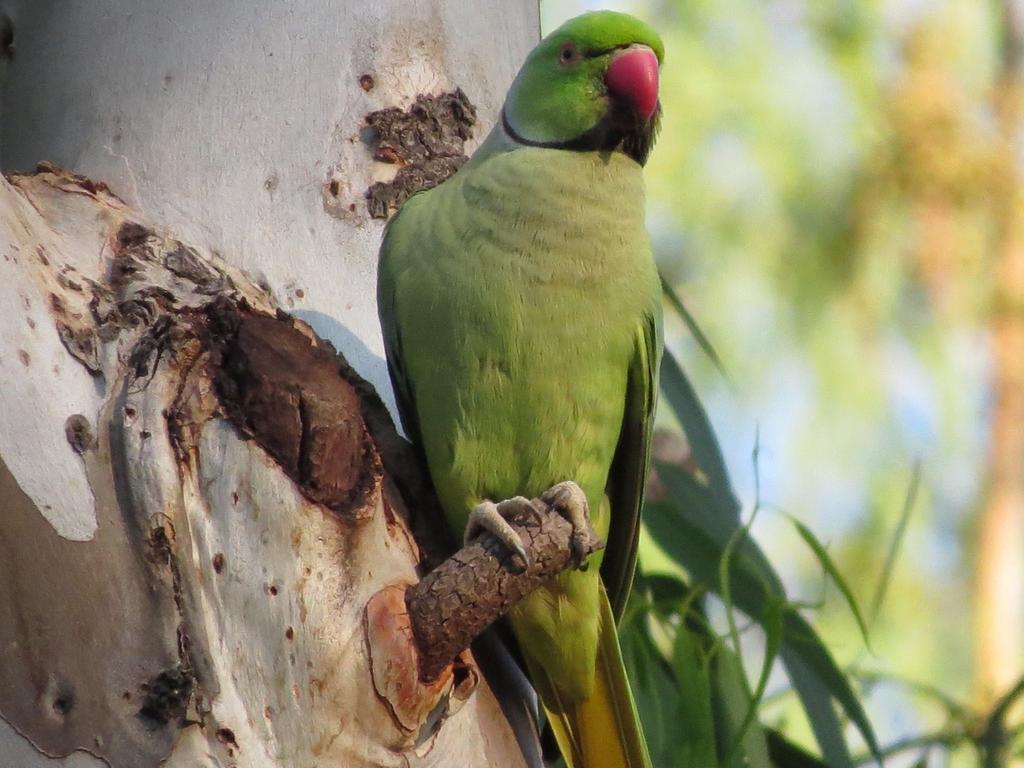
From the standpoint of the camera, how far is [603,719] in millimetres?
1877

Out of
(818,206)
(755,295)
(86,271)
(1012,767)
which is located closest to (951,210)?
(818,206)

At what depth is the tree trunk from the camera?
1.26 m

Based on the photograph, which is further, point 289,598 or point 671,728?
point 671,728

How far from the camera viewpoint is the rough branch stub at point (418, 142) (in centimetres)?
175

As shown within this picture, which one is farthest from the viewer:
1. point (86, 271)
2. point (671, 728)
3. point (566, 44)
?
point (671, 728)

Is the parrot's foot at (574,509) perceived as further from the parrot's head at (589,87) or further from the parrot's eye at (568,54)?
the parrot's eye at (568,54)

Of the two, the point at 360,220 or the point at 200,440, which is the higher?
the point at 360,220

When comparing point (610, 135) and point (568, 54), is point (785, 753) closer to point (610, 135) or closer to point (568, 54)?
point (610, 135)

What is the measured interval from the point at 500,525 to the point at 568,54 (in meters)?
0.79

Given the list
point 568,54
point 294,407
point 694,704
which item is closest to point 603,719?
point 694,704

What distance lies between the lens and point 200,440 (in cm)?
140

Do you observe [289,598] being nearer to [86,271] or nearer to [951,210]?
[86,271]

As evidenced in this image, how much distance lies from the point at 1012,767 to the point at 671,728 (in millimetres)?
738

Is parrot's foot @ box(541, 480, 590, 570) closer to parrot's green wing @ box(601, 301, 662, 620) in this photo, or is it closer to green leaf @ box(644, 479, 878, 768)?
parrot's green wing @ box(601, 301, 662, 620)
